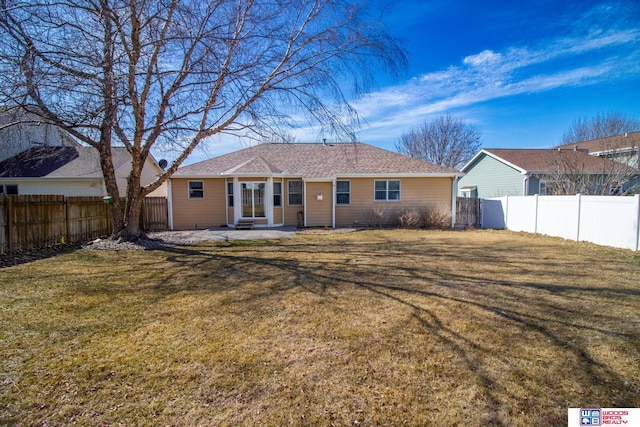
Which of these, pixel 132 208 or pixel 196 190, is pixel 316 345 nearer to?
pixel 132 208

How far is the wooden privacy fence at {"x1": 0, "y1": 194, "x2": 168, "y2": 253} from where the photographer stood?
825 centimetres

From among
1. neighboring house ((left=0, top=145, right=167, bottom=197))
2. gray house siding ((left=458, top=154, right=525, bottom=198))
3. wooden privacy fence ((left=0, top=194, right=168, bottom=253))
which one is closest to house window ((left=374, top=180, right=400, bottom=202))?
gray house siding ((left=458, top=154, right=525, bottom=198))

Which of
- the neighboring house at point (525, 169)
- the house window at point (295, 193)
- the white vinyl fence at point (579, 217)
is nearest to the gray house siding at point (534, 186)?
the neighboring house at point (525, 169)

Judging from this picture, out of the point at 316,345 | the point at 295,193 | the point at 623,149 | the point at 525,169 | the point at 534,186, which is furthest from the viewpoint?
the point at 534,186

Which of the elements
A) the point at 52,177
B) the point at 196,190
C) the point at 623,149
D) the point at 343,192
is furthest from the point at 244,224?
the point at 623,149

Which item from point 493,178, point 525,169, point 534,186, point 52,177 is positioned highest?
point 525,169

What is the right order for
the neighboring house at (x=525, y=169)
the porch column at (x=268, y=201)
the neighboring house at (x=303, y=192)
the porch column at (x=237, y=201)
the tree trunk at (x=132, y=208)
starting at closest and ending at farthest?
the tree trunk at (x=132, y=208) < the porch column at (x=237, y=201) < the porch column at (x=268, y=201) < the neighboring house at (x=303, y=192) < the neighboring house at (x=525, y=169)

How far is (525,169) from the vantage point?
18.3 m

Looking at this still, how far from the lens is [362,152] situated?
1808 centimetres

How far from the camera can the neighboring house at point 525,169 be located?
1642 cm

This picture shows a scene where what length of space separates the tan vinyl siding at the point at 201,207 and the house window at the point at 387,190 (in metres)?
7.79

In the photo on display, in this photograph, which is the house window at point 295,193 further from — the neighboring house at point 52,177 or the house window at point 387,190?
the neighboring house at point 52,177

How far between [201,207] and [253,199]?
2.71 metres

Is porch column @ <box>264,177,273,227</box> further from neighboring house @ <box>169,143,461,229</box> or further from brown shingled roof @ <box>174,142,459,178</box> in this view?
brown shingled roof @ <box>174,142,459,178</box>
